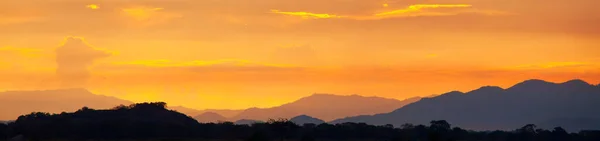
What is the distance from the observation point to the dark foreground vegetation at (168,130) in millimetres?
172750

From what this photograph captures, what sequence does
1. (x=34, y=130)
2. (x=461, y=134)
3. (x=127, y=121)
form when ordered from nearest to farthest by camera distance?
(x=34, y=130)
(x=127, y=121)
(x=461, y=134)

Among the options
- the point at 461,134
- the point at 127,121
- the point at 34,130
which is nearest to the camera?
the point at 34,130

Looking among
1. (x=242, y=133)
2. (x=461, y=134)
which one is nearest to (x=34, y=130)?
(x=242, y=133)

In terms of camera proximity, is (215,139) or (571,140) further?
(571,140)

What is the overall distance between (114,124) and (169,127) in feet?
36.5

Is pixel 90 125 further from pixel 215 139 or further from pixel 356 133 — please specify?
pixel 356 133

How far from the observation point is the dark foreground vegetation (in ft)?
567

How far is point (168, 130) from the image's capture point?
184 metres

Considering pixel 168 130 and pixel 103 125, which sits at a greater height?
pixel 103 125

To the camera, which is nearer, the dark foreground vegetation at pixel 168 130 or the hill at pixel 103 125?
the dark foreground vegetation at pixel 168 130

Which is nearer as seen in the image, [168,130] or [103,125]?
[103,125]

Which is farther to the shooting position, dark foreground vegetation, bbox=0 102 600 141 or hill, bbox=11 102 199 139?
hill, bbox=11 102 199 139

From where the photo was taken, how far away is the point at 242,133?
18138cm

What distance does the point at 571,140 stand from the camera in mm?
194750
